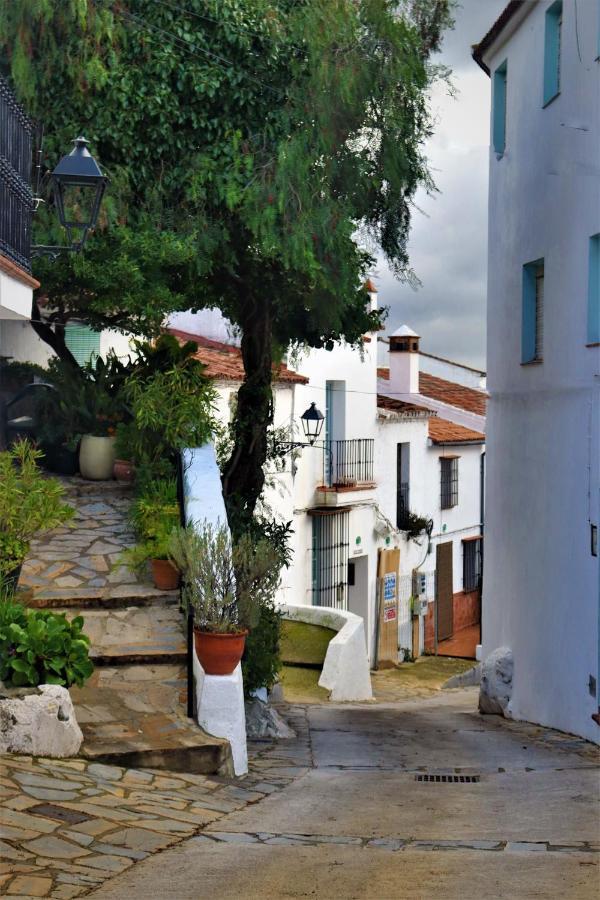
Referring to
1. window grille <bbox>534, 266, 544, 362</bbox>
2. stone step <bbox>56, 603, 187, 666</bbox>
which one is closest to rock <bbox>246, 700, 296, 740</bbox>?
stone step <bbox>56, 603, 187, 666</bbox>

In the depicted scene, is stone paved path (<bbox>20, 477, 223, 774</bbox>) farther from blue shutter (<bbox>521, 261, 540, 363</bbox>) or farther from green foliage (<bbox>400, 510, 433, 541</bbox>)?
green foliage (<bbox>400, 510, 433, 541</bbox>)

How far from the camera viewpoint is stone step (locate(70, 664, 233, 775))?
740 centimetres

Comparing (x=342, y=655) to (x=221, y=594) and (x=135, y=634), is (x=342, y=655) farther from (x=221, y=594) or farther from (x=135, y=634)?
(x=221, y=594)

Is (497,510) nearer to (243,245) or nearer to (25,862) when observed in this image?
(243,245)

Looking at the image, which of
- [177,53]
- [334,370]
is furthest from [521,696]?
[334,370]

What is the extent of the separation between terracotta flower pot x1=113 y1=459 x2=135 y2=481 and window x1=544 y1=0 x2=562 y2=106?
250 inches

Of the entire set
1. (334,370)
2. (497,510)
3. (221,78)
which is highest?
(221,78)

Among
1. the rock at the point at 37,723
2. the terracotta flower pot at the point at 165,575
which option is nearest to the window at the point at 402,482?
the terracotta flower pot at the point at 165,575

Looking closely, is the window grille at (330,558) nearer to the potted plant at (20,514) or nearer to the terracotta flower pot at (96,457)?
the terracotta flower pot at (96,457)

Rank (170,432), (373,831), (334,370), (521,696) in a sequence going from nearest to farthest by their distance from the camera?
1. (373,831)
2. (170,432)
3. (521,696)
4. (334,370)

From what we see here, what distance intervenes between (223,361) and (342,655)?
25.1 ft

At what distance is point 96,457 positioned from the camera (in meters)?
13.1

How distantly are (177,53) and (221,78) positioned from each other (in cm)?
61

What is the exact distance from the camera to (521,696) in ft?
43.9
